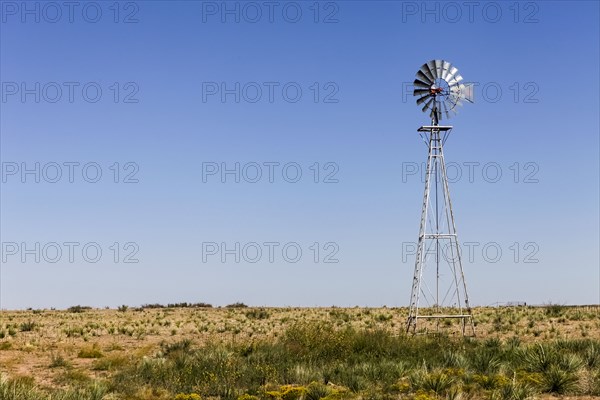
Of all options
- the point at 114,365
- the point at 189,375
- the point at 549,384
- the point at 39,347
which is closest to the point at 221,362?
the point at 189,375

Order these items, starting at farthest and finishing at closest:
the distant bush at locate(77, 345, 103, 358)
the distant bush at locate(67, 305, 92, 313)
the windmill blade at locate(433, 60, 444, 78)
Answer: the distant bush at locate(67, 305, 92, 313), the windmill blade at locate(433, 60, 444, 78), the distant bush at locate(77, 345, 103, 358)

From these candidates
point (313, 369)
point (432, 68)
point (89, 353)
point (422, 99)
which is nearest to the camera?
point (313, 369)

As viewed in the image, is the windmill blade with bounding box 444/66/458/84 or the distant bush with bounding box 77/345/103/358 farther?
the windmill blade with bounding box 444/66/458/84

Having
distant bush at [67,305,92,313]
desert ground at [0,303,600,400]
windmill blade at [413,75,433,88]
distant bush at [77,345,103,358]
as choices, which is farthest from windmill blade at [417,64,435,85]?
distant bush at [67,305,92,313]

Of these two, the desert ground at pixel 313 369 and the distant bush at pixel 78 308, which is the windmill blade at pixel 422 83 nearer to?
the desert ground at pixel 313 369

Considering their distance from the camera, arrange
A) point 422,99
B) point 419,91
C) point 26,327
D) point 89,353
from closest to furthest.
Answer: point 89,353 → point 422,99 → point 419,91 → point 26,327

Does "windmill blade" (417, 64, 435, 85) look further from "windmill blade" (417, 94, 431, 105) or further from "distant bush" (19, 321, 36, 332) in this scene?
"distant bush" (19, 321, 36, 332)

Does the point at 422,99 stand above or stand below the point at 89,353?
above

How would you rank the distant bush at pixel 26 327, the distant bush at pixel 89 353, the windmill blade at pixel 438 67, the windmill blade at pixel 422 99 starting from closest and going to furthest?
the distant bush at pixel 89 353 → the windmill blade at pixel 438 67 → the windmill blade at pixel 422 99 → the distant bush at pixel 26 327

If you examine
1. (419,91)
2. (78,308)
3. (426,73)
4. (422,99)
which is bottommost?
(78,308)

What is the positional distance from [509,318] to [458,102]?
14.9 m

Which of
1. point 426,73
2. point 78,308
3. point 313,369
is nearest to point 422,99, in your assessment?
point 426,73

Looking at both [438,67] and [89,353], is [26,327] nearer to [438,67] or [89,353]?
[89,353]

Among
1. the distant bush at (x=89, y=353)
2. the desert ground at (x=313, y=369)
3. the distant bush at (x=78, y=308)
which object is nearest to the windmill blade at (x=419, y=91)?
the desert ground at (x=313, y=369)
